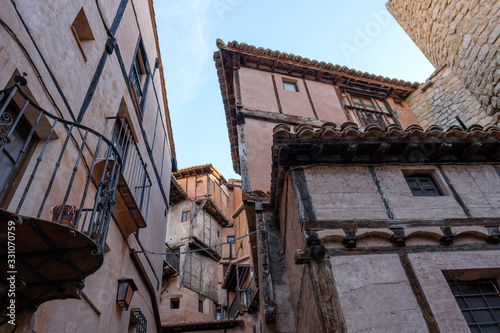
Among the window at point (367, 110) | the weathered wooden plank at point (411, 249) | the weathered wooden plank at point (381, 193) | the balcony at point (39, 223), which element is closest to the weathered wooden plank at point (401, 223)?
the weathered wooden plank at point (381, 193)

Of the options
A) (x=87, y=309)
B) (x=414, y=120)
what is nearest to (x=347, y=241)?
(x=87, y=309)

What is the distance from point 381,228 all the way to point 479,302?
1.51m

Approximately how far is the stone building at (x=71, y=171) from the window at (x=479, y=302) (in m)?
4.46

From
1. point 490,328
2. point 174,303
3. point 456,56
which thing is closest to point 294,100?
point 456,56

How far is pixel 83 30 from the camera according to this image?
555 centimetres

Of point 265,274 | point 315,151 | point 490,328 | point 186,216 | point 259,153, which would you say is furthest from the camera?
point 186,216

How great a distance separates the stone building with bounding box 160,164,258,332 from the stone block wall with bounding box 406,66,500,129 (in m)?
11.2

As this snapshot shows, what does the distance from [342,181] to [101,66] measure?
15.5 ft

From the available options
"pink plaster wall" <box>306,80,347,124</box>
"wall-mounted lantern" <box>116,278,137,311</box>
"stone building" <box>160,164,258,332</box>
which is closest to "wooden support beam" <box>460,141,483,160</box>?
"pink plaster wall" <box>306,80,347,124</box>

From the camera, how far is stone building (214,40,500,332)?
4.05 m

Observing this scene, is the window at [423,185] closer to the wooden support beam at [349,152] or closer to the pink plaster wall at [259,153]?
the wooden support beam at [349,152]

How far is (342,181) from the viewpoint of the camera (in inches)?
210

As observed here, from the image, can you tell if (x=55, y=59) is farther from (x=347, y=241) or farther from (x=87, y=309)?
(x=347, y=241)

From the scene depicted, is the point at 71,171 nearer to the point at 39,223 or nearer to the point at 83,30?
the point at 39,223
